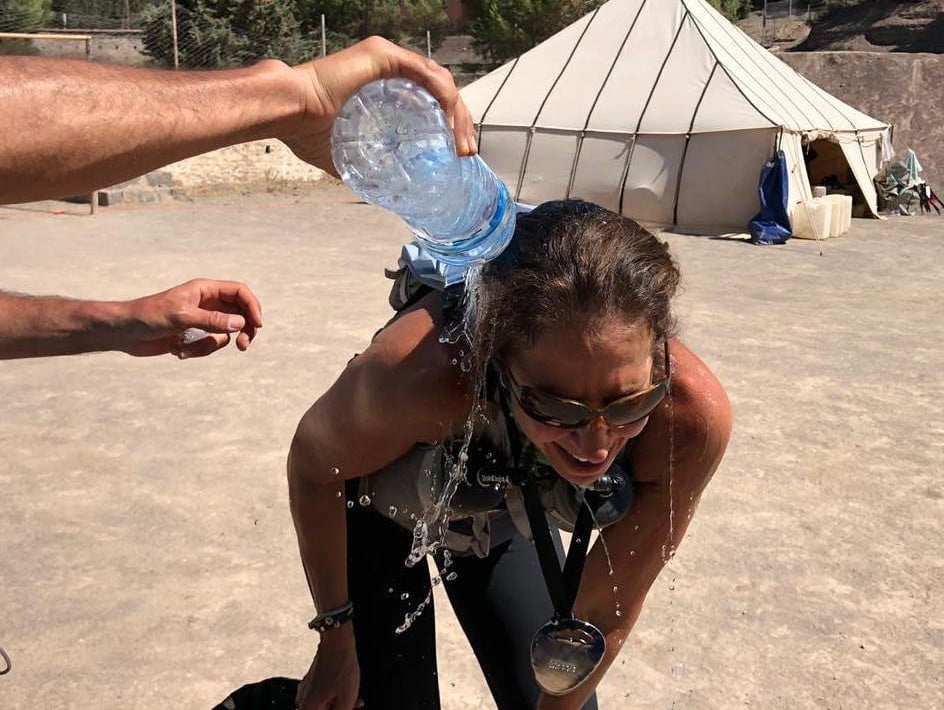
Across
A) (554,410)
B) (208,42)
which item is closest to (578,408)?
(554,410)

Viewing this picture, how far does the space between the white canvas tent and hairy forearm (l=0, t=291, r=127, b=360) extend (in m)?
13.6

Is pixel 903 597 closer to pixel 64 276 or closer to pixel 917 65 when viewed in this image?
pixel 64 276

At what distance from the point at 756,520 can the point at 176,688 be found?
2.59 metres

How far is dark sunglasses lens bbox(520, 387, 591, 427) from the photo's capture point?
Result: 1975 mm

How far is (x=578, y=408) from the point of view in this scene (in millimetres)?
1975

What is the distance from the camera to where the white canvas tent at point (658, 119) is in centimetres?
1522

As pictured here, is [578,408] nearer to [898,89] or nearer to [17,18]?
[898,89]

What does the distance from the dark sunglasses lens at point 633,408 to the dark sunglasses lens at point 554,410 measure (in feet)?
0.17

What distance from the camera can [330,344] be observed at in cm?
715

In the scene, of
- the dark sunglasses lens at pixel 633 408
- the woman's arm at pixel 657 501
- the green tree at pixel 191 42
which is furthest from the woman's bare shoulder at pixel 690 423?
the green tree at pixel 191 42

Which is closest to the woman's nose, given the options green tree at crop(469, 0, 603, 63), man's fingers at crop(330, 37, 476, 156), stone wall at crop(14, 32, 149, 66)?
man's fingers at crop(330, 37, 476, 156)

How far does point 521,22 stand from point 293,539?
34.6m

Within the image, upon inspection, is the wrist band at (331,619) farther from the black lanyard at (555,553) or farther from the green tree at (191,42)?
the green tree at (191,42)

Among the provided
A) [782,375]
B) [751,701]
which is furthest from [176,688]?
[782,375]
